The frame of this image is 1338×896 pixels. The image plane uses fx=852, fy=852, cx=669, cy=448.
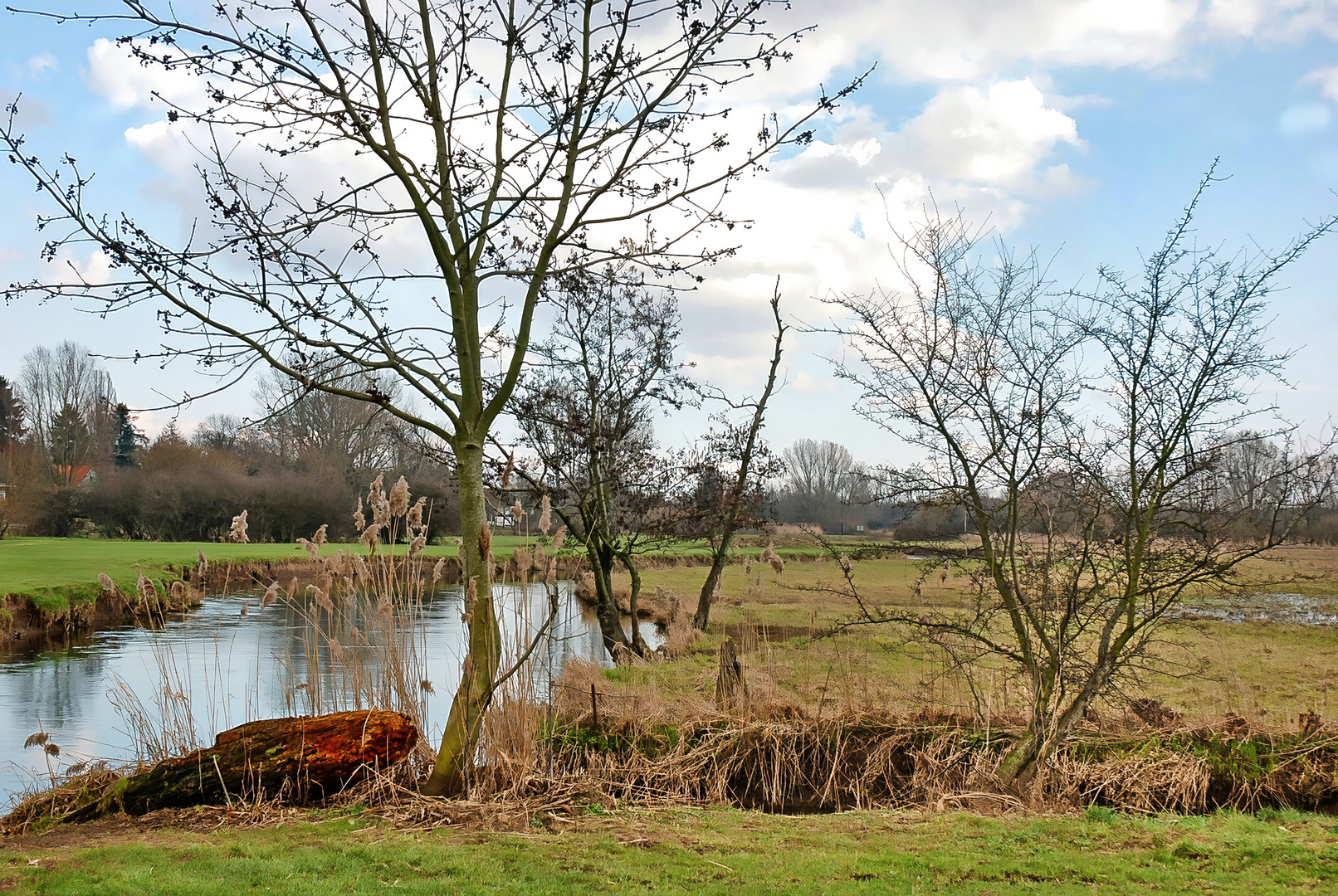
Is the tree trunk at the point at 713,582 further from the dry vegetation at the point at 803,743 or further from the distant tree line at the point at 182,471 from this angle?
the distant tree line at the point at 182,471

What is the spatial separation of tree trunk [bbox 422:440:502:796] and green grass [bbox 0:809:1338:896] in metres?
0.56

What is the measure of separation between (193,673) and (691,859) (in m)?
9.72

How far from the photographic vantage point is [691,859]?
4617 millimetres

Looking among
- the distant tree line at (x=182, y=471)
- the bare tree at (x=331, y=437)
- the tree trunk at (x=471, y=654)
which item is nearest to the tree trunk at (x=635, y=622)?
the tree trunk at (x=471, y=654)

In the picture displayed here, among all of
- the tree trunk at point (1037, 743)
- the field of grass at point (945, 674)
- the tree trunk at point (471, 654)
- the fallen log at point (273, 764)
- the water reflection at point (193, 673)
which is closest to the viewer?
the tree trunk at point (471, 654)

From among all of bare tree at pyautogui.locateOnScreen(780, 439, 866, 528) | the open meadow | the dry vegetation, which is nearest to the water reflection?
the dry vegetation

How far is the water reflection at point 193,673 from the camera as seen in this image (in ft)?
22.3

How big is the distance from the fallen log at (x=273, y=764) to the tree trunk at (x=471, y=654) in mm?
575

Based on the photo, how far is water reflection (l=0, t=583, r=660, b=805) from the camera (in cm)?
679

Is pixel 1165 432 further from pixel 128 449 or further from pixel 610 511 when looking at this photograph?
pixel 128 449

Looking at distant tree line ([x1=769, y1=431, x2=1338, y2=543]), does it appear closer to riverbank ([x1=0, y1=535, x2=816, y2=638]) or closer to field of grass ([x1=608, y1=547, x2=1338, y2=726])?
field of grass ([x1=608, y1=547, x2=1338, y2=726])

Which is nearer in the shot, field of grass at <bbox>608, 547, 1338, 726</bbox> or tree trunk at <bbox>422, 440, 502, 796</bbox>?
tree trunk at <bbox>422, 440, 502, 796</bbox>

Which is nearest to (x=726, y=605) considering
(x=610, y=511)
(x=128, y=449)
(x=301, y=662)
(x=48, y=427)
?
(x=610, y=511)

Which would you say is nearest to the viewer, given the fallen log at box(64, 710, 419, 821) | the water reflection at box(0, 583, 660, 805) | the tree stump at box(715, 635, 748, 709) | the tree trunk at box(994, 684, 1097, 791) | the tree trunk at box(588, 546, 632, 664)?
the fallen log at box(64, 710, 419, 821)
